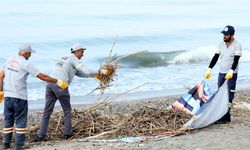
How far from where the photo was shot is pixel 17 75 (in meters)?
10.2

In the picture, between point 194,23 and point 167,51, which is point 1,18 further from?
point 167,51

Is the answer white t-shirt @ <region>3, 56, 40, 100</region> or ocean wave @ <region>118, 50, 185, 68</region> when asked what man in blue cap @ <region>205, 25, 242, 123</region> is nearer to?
white t-shirt @ <region>3, 56, 40, 100</region>

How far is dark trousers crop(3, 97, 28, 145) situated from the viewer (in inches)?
407

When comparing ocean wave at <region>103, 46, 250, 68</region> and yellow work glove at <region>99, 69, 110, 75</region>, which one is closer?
yellow work glove at <region>99, 69, 110, 75</region>

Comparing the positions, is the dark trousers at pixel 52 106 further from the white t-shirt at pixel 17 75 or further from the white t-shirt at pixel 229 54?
the white t-shirt at pixel 229 54

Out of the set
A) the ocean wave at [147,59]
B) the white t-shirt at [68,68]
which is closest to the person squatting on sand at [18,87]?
the white t-shirt at [68,68]

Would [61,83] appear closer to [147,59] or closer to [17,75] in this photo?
[17,75]

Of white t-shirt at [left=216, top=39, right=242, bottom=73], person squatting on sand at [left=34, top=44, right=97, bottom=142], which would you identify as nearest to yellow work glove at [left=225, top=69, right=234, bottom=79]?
white t-shirt at [left=216, top=39, right=242, bottom=73]

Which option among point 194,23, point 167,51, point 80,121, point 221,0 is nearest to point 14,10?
point 194,23

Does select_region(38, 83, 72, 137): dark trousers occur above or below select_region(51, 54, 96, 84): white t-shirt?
below

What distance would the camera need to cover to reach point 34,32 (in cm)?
3878

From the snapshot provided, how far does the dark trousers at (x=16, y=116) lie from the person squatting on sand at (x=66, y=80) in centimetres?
59

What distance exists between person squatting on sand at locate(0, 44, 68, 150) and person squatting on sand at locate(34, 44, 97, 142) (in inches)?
14.5

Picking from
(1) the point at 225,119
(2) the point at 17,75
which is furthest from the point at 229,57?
(2) the point at 17,75
